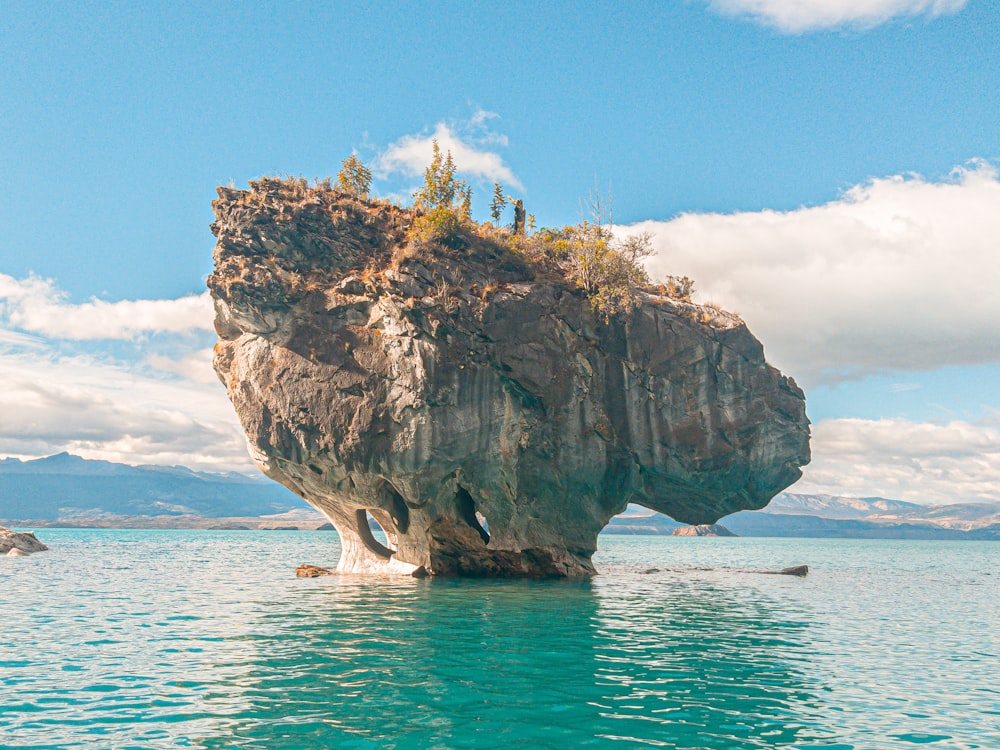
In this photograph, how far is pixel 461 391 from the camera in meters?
38.5

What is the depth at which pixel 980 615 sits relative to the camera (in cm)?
3406

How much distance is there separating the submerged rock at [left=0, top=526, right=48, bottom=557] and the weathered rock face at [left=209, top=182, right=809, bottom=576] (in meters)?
39.4

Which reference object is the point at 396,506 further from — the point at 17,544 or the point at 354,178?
the point at 17,544

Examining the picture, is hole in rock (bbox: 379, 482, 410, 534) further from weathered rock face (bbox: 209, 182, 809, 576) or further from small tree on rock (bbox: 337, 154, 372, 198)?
small tree on rock (bbox: 337, 154, 372, 198)

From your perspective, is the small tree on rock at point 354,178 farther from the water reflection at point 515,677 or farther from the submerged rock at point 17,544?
the submerged rock at point 17,544

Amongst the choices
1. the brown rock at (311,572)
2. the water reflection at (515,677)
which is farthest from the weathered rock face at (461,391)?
the water reflection at (515,677)

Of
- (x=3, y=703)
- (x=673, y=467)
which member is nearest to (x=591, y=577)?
(x=673, y=467)

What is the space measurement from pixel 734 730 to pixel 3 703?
14374 millimetres

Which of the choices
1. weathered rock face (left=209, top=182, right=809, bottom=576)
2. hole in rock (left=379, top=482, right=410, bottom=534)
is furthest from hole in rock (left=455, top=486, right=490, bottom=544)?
hole in rock (left=379, top=482, right=410, bottom=534)

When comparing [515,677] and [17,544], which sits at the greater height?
[515,677]

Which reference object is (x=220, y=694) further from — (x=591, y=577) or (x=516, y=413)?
(x=591, y=577)

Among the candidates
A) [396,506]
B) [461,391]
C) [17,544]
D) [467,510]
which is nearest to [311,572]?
[396,506]

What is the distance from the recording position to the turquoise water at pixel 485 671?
13.5 metres

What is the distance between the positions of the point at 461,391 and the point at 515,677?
2161 centimetres
